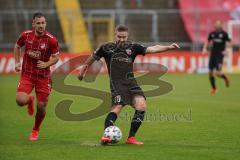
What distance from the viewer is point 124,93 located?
11.7 m

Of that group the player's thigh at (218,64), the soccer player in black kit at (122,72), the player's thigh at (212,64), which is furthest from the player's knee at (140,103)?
the player's thigh at (218,64)

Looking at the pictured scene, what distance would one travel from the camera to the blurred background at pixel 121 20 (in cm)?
3788

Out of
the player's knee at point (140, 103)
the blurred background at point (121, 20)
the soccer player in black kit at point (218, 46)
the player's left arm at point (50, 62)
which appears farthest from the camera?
the blurred background at point (121, 20)

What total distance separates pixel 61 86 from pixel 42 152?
485 cm

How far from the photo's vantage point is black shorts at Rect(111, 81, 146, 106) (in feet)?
38.1

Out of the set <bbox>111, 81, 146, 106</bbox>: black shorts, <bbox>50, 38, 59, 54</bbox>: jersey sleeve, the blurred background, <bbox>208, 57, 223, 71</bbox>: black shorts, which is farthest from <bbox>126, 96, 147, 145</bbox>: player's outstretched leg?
the blurred background

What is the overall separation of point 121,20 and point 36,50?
2582cm

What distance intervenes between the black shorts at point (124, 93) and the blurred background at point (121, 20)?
83.2ft

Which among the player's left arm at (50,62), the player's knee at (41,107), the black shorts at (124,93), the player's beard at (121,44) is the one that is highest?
the player's beard at (121,44)

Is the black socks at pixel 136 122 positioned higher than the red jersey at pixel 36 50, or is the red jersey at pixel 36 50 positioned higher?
the red jersey at pixel 36 50

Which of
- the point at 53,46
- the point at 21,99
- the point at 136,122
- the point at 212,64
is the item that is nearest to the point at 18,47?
the point at 53,46

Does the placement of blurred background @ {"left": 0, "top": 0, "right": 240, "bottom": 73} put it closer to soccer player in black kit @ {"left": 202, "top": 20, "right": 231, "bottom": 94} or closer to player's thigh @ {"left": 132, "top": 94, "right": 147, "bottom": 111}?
soccer player in black kit @ {"left": 202, "top": 20, "right": 231, "bottom": 94}

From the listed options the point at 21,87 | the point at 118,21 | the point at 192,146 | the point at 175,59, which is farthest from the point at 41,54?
the point at 118,21

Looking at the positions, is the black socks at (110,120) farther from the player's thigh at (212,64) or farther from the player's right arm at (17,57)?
the player's thigh at (212,64)
